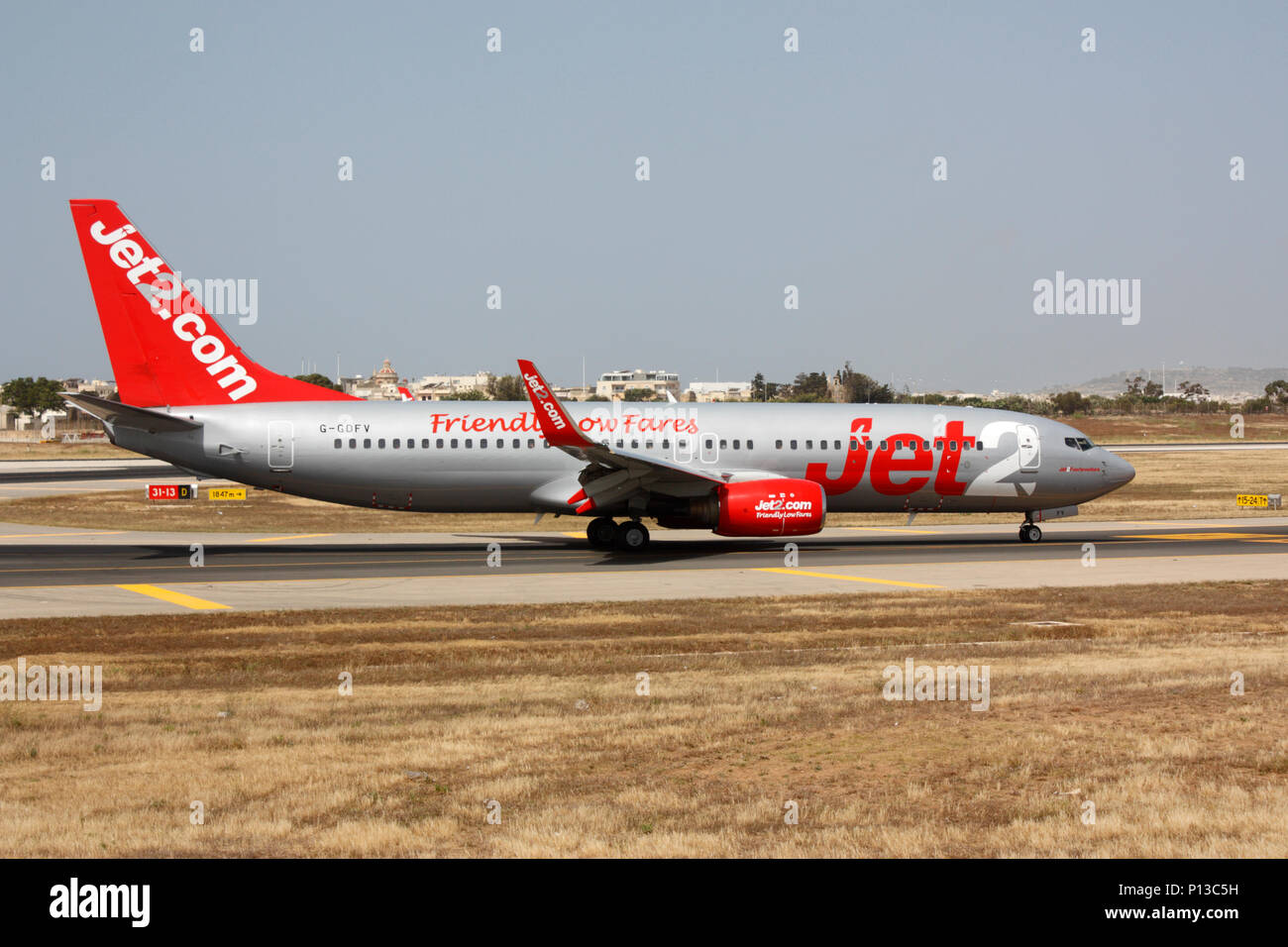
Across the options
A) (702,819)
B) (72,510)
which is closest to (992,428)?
(702,819)

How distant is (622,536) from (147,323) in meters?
14.4

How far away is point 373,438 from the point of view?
3158 cm

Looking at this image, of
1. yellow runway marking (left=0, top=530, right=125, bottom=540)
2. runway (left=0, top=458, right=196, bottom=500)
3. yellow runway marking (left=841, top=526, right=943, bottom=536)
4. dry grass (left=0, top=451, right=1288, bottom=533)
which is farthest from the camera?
runway (left=0, top=458, right=196, bottom=500)

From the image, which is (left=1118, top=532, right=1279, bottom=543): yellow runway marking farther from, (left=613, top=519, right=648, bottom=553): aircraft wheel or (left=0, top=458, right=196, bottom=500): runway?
(left=0, top=458, right=196, bottom=500): runway

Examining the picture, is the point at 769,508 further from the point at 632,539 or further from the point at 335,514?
the point at 335,514

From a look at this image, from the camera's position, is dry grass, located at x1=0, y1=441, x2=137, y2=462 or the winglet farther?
dry grass, located at x1=0, y1=441, x2=137, y2=462

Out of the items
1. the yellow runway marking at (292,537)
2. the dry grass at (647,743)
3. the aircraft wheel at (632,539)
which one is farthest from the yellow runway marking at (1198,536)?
the yellow runway marking at (292,537)

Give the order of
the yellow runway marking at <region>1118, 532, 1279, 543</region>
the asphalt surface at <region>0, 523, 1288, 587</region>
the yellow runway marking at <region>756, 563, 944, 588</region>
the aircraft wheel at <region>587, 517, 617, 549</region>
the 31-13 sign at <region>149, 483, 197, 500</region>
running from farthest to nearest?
1. the 31-13 sign at <region>149, 483, 197, 500</region>
2. the yellow runway marking at <region>1118, 532, 1279, 543</region>
3. the aircraft wheel at <region>587, 517, 617, 549</region>
4. the asphalt surface at <region>0, 523, 1288, 587</region>
5. the yellow runway marking at <region>756, 563, 944, 588</region>

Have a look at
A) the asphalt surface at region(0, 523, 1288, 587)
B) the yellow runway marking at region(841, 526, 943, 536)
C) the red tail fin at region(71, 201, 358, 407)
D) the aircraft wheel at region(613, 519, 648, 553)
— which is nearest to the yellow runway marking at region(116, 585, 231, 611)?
the asphalt surface at region(0, 523, 1288, 587)

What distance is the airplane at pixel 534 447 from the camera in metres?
30.5

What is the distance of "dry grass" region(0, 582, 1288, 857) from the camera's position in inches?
333

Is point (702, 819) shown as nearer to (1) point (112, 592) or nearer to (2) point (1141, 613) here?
(2) point (1141, 613)

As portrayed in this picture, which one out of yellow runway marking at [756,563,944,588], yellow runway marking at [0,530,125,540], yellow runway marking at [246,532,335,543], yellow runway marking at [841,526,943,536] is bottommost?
yellow runway marking at [756,563,944,588]

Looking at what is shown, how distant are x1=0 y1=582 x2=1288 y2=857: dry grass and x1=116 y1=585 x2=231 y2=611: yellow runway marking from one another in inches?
105
